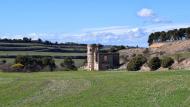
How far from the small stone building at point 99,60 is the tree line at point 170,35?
42.4 m

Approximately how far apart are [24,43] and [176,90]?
163 m

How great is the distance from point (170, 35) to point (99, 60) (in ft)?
187

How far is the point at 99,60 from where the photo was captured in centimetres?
12544

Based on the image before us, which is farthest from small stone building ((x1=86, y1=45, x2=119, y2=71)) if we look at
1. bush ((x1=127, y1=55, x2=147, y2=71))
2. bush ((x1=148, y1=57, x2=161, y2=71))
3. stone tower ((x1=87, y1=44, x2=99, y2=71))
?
bush ((x1=148, y1=57, x2=161, y2=71))

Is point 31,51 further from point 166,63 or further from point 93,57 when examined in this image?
point 166,63

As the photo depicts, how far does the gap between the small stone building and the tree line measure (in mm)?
42374

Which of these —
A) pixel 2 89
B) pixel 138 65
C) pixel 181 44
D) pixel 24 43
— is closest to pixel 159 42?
pixel 181 44

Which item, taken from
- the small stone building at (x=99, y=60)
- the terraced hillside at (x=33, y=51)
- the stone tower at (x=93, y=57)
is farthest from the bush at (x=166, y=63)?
the terraced hillside at (x=33, y=51)

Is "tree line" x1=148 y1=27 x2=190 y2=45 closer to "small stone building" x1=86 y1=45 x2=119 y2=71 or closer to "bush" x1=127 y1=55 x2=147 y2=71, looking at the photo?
"small stone building" x1=86 y1=45 x2=119 y2=71

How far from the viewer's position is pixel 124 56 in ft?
481

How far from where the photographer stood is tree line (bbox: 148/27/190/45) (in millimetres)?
171550

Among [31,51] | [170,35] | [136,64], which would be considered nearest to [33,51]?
[31,51]

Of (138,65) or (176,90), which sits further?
(138,65)

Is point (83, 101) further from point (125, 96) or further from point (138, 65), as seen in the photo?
point (138, 65)
